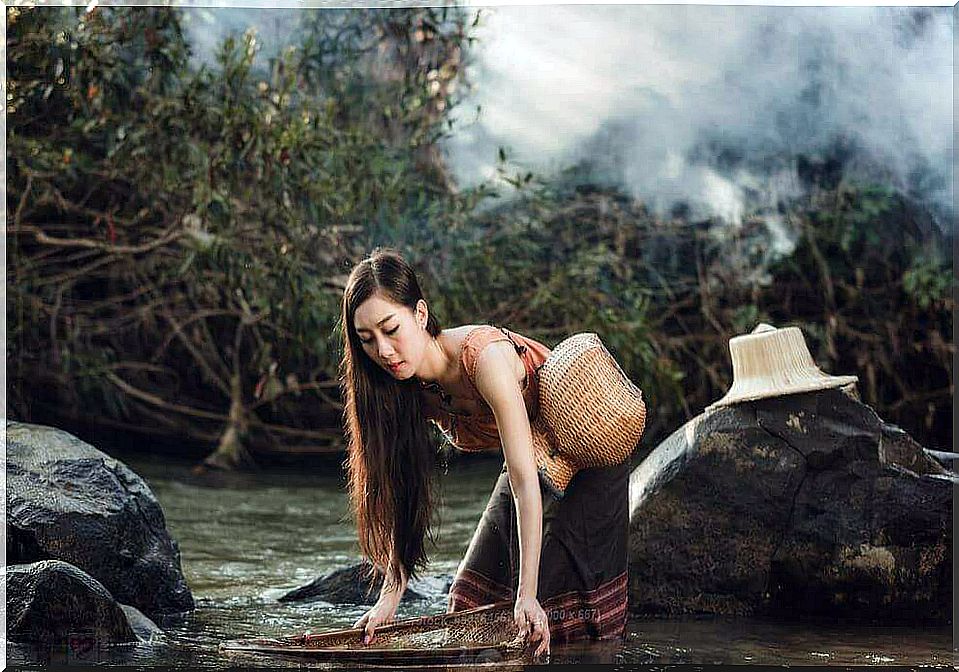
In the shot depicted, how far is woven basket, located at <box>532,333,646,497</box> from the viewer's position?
8.69 feet

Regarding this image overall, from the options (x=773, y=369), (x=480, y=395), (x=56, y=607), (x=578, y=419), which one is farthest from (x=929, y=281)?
(x=56, y=607)

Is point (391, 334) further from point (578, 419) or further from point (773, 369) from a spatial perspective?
point (773, 369)

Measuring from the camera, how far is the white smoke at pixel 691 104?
5.48 meters

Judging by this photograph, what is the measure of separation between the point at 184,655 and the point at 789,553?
146 cm

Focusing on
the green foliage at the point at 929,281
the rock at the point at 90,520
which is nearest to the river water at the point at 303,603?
the rock at the point at 90,520

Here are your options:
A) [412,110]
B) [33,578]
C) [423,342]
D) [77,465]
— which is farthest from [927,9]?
[33,578]

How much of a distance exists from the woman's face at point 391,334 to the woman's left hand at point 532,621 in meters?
0.49

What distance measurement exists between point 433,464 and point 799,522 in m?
1.02

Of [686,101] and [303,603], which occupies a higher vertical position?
[686,101]

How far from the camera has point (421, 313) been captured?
8.53ft

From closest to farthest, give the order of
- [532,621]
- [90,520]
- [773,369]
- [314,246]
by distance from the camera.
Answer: [532,621]
[90,520]
[773,369]
[314,246]

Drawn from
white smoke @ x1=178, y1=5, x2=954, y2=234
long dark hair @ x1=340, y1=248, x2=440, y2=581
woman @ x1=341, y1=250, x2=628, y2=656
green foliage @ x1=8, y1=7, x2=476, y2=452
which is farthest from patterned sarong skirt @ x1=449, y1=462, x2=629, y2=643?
white smoke @ x1=178, y1=5, x2=954, y2=234

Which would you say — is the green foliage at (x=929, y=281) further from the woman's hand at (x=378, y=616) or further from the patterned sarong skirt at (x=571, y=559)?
the woman's hand at (x=378, y=616)

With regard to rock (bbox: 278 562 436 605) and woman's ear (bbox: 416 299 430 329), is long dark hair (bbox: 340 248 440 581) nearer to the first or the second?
woman's ear (bbox: 416 299 430 329)
